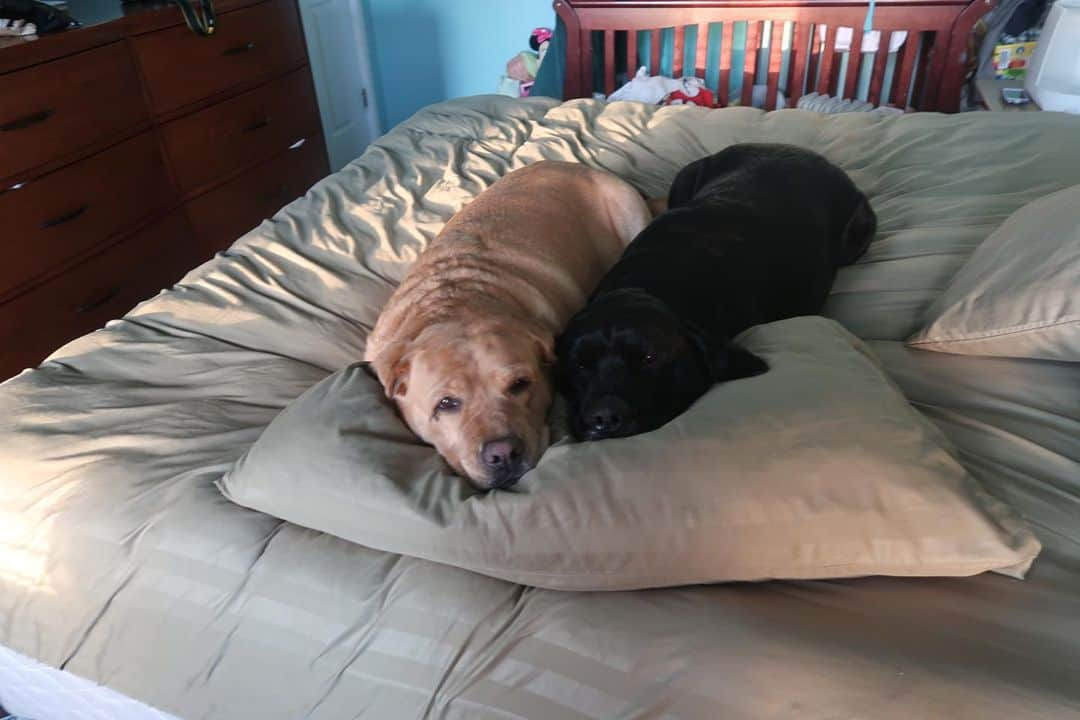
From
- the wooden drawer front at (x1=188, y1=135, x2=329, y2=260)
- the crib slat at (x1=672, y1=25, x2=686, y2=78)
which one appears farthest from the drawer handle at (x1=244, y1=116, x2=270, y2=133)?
the crib slat at (x1=672, y1=25, x2=686, y2=78)

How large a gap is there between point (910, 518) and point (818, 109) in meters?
2.63

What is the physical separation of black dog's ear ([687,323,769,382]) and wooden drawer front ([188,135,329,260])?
2634 millimetres

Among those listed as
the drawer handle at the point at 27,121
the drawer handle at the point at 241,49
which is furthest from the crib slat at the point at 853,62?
the drawer handle at the point at 27,121

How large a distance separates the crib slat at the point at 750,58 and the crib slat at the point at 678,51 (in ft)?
0.99

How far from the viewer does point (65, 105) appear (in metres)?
2.44

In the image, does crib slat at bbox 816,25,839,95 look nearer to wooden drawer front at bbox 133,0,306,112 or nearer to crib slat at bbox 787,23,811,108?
crib slat at bbox 787,23,811,108

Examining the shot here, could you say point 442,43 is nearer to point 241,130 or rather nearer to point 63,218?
point 241,130

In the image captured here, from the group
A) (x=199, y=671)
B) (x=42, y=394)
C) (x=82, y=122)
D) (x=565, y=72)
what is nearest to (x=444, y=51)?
(x=565, y=72)

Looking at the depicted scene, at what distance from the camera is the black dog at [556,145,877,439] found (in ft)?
4.09

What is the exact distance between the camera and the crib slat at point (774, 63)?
321 centimetres

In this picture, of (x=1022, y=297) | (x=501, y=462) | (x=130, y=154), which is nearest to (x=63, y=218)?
(x=130, y=154)

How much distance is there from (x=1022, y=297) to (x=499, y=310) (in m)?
0.97

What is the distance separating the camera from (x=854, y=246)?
1847 millimetres

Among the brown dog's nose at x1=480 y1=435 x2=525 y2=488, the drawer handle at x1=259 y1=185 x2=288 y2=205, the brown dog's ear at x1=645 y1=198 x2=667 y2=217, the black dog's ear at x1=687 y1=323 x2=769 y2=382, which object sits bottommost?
the drawer handle at x1=259 y1=185 x2=288 y2=205
